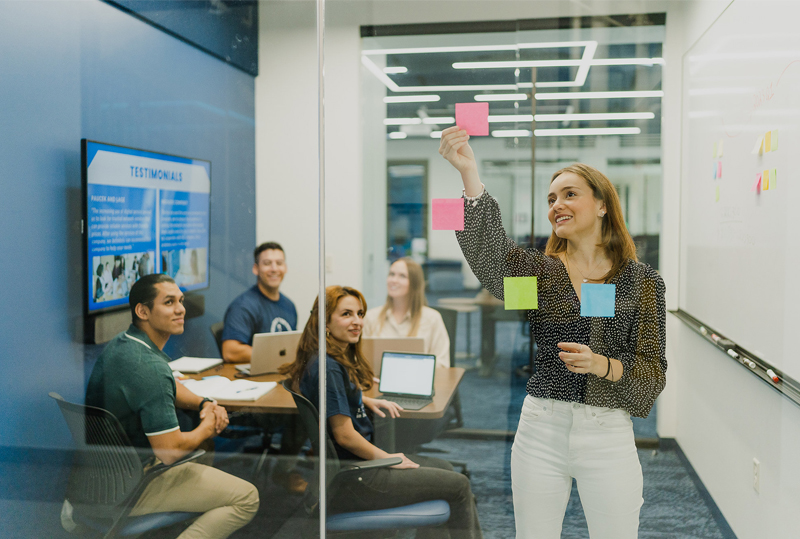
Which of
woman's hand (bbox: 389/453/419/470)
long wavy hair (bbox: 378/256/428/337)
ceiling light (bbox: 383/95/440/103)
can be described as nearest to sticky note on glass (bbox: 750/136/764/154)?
ceiling light (bbox: 383/95/440/103)

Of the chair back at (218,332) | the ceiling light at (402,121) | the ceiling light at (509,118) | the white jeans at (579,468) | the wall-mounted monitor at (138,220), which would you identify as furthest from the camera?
the chair back at (218,332)

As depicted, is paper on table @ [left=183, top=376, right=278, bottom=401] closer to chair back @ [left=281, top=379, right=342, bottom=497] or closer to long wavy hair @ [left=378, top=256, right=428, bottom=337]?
chair back @ [left=281, top=379, right=342, bottom=497]

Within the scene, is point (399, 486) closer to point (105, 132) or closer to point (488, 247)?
point (488, 247)

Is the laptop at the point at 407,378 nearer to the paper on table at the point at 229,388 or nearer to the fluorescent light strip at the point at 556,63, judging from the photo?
the paper on table at the point at 229,388

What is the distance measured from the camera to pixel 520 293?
200 cm

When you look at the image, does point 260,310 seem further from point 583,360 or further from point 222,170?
point 583,360

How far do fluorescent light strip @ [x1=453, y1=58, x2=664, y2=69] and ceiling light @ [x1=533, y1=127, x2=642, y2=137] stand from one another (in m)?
0.24

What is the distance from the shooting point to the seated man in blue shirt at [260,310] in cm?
252

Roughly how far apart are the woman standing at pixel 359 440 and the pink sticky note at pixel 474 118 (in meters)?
0.76

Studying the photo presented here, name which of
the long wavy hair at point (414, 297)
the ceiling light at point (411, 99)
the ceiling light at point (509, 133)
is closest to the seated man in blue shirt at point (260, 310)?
the long wavy hair at point (414, 297)

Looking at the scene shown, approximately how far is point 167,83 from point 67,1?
483 mm

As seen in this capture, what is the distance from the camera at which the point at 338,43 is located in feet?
7.40

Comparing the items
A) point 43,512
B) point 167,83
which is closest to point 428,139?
point 167,83

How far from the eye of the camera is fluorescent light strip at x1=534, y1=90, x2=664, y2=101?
1982 mm
